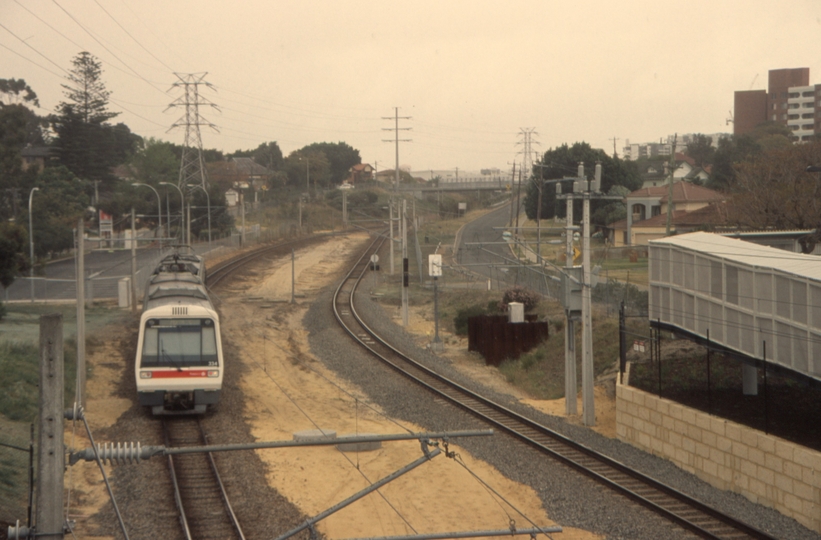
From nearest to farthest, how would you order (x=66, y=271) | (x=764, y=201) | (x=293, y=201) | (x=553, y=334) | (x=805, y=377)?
1. (x=805, y=377)
2. (x=553, y=334)
3. (x=764, y=201)
4. (x=66, y=271)
5. (x=293, y=201)

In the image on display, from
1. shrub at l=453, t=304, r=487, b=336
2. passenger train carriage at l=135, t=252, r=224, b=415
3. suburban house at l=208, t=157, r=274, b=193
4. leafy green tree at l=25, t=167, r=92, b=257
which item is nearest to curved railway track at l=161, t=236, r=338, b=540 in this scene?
passenger train carriage at l=135, t=252, r=224, b=415

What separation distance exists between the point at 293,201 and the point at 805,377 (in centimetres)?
8850

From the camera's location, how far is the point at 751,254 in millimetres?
17797

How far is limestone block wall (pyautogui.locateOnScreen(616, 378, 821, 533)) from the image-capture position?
504 inches

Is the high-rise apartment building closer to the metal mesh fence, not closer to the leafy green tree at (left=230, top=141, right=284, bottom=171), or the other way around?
the leafy green tree at (left=230, top=141, right=284, bottom=171)

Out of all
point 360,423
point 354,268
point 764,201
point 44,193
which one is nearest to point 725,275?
point 360,423

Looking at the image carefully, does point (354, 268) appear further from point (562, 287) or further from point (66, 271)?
point (562, 287)

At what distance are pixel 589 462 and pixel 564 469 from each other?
0.75m

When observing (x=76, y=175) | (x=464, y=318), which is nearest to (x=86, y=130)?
(x=76, y=175)

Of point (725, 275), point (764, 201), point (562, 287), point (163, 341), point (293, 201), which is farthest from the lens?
point (293, 201)

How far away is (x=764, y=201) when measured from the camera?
3878cm

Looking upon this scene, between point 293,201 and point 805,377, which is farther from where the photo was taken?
point 293,201

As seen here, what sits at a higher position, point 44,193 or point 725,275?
point 44,193

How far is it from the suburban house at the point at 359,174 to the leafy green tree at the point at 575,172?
61567mm
